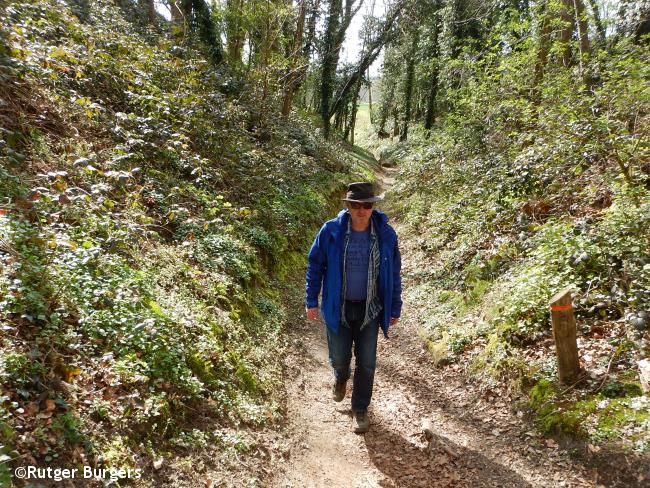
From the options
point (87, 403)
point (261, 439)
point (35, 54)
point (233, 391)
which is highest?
point (35, 54)

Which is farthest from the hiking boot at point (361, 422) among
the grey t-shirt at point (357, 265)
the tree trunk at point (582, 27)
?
the tree trunk at point (582, 27)

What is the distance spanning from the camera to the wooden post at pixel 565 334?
4.14 m

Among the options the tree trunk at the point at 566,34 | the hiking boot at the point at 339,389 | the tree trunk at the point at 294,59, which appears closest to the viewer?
the hiking boot at the point at 339,389

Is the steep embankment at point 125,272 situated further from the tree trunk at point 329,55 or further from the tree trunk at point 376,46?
the tree trunk at point 376,46

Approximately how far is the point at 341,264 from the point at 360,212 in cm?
62

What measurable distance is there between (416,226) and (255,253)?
20.1ft

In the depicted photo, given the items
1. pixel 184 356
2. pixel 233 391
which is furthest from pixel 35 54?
pixel 233 391

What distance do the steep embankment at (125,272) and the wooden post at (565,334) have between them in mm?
3422

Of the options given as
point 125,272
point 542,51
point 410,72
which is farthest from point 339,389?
point 410,72

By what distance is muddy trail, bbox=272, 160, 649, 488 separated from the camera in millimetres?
3840

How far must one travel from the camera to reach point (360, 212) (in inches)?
159

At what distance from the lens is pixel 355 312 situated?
427 cm

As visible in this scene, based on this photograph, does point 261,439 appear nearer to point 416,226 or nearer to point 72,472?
point 72,472

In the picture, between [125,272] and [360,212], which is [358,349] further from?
[125,272]
